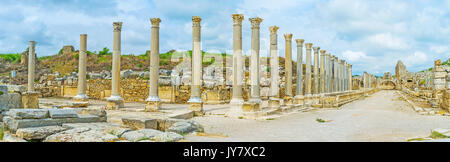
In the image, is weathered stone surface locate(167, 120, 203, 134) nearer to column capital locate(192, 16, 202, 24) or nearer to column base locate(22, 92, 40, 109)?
column capital locate(192, 16, 202, 24)

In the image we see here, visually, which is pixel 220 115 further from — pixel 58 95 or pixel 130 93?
pixel 58 95

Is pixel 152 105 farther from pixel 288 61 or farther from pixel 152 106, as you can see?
pixel 288 61

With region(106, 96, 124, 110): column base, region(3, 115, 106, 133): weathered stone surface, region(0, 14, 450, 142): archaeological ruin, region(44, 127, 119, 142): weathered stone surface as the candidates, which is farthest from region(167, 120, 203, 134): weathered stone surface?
region(106, 96, 124, 110): column base

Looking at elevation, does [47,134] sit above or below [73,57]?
below

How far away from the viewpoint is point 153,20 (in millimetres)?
14125

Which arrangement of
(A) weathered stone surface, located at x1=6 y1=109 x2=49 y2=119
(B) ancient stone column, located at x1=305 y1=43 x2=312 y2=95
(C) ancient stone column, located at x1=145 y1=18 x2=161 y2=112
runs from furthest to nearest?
(B) ancient stone column, located at x1=305 y1=43 x2=312 y2=95 → (C) ancient stone column, located at x1=145 y1=18 x2=161 y2=112 → (A) weathered stone surface, located at x1=6 y1=109 x2=49 y2=119

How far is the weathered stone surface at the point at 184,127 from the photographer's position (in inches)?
→ 296

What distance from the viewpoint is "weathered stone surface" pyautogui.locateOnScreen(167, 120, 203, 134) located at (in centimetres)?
751

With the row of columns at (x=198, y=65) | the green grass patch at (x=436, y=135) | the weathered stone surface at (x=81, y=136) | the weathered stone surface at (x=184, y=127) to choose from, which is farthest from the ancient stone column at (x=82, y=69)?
the green grass patch at (x=436, y=135)

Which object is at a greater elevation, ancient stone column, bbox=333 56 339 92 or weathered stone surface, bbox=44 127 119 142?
ancient stone column, bbox=333 56 339 92

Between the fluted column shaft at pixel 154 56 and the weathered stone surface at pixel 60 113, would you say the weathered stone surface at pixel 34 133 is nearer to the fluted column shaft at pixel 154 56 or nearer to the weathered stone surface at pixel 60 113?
the weathered stone surface at pixel 60 113
